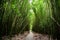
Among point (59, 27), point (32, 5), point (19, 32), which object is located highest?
point (32, 5)

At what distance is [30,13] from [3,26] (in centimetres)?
368

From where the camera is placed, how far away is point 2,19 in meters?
6.02

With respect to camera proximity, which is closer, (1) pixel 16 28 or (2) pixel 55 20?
(2) pixel 55 20

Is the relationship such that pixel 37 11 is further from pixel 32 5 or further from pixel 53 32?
pixel 53 32

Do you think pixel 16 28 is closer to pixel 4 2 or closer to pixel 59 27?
pixel 4 2

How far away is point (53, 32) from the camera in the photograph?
609 centimetres

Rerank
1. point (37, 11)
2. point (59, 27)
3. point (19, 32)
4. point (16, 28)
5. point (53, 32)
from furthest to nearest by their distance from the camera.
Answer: point (37, 11), point (19, 32), point (16, 28), point (53, 32), point (59, 27)

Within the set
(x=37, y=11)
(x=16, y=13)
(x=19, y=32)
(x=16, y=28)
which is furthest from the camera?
(x=37, y=11)

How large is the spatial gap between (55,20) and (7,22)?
6.00 ft

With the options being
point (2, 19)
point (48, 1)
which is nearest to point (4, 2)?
point (2, 19)

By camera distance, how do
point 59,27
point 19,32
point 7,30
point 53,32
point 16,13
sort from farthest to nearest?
point 19,32
point 16,13
point 7,30
point 53,32
point 59,27

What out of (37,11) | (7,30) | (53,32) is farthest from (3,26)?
(37,11)

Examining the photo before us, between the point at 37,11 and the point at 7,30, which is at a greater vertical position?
the point at 37,11

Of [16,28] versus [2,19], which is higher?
[2,19]
